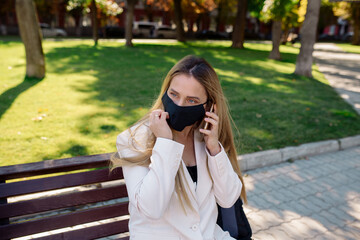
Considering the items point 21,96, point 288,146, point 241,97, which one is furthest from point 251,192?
point 21,96

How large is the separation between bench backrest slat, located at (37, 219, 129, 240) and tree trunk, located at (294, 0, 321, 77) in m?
11.5

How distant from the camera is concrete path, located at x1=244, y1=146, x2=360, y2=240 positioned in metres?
3.78

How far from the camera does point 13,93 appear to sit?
7.54 meters

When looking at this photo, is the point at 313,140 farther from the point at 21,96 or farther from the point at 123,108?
the point at 21,96

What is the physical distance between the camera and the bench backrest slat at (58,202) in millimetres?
2266

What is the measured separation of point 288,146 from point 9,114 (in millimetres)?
5420

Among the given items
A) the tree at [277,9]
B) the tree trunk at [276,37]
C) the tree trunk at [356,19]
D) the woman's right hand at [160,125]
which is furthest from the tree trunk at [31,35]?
the tree trunk at [356,19]

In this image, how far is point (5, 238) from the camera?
2305 mm

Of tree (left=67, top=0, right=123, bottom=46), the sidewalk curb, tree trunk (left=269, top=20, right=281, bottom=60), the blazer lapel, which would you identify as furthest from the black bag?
tree (left=67, top=0, right=123, bottom=46)

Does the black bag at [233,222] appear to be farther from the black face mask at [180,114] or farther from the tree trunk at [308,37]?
the tree trunk at [308,37]

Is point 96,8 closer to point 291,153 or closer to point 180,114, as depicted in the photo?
point 291,153

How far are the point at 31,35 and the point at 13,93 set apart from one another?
2362 mm

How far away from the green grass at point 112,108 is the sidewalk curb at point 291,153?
177mm

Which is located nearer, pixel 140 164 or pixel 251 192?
pixel 140 164
